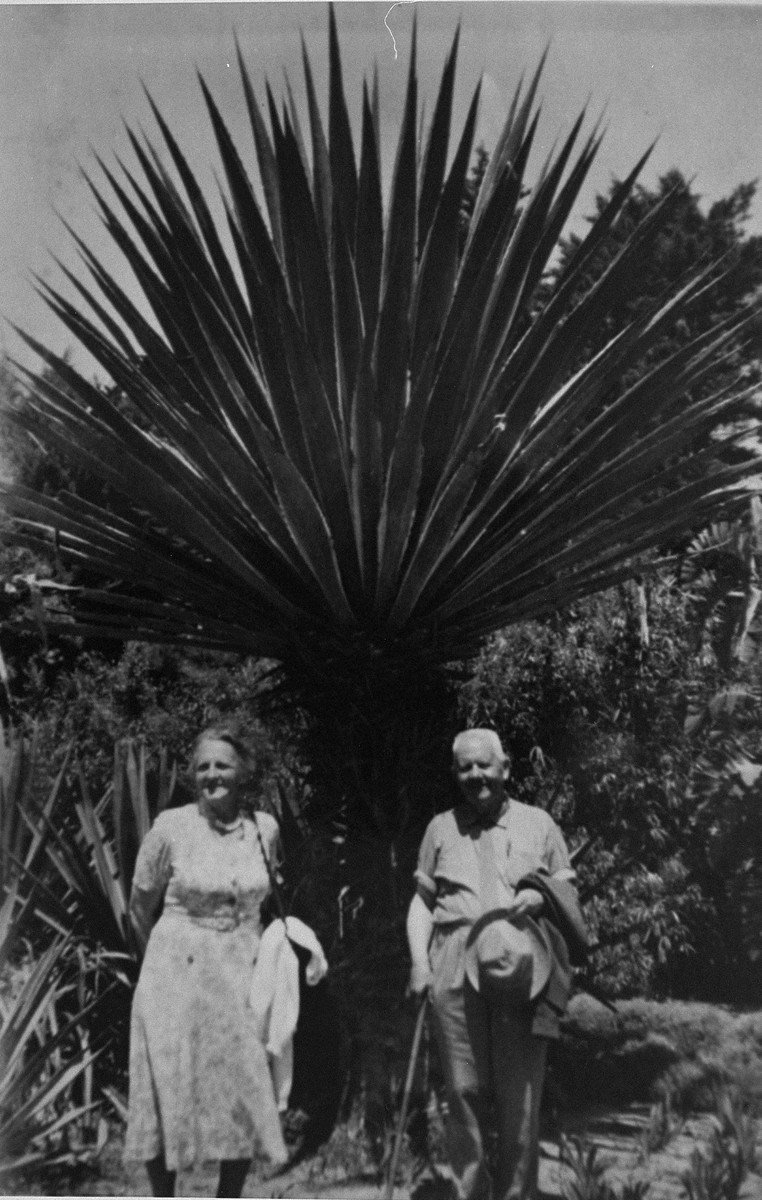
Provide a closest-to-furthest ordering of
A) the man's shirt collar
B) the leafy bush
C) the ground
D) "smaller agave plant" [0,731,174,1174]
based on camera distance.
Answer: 1. the ground
2. the man's shirt collar
3. "smaller agave plant" [0,731,174,1174]
4. the leafy bush

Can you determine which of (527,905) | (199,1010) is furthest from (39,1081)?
(527,905)

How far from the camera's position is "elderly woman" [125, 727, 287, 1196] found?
2.73 metres

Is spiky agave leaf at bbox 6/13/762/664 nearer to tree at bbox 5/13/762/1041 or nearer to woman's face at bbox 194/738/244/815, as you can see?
tree at bbox 5/13/762/1041

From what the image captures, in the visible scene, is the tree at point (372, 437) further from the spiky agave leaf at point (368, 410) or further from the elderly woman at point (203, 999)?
the elderly woman at point (203, 999)

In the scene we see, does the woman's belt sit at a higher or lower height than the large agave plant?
lower

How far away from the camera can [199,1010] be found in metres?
2.76

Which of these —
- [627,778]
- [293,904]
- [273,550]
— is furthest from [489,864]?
[627,778]

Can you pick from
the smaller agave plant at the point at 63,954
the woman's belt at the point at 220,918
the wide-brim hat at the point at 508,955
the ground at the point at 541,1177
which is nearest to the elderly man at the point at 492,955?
the wide-brim hat at the point at 508,955

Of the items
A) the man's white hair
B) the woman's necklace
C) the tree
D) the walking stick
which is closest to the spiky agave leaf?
the tree

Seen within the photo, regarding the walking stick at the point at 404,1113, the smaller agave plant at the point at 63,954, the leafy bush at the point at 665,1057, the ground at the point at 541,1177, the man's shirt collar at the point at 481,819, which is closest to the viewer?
the walking stick at the point at 404,1113

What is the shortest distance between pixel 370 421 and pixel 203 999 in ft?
4.74

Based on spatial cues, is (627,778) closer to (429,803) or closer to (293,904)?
(429,803)

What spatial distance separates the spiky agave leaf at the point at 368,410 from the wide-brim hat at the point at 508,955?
0.73 meters

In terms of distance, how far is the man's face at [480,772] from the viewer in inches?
109
